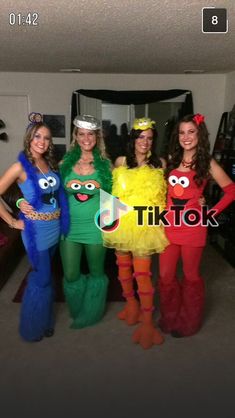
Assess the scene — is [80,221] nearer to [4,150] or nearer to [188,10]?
[188,10]

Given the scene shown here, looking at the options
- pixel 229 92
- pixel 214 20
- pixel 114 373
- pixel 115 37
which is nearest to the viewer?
pixel 214 20

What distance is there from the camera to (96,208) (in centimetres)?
199

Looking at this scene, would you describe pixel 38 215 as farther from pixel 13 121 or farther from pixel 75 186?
pixel 13 121

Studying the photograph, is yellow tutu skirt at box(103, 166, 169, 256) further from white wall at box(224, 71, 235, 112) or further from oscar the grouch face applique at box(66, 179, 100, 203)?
white wall at box(224, 71, 235, 112)

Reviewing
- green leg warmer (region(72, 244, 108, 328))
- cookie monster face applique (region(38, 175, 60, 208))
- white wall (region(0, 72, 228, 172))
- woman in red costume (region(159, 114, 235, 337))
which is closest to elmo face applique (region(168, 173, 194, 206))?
woman in red costume (region(159, 114, 235, 337))

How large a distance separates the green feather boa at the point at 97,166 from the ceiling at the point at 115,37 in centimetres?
73

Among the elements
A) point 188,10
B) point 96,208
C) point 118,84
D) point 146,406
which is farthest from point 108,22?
point 118,84

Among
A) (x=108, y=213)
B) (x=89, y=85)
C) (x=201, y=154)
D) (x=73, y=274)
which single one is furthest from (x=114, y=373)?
(x=89, y=85)

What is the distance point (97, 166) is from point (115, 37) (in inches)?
46.5

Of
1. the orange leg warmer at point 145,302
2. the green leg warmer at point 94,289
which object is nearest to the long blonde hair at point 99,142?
the green leg warmer at point 94,289

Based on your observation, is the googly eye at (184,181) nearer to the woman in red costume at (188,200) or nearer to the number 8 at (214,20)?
the woman in red costume at (188,200)

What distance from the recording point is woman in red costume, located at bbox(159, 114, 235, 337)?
185cm

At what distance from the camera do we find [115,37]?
2.51m

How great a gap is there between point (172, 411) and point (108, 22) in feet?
7.30
